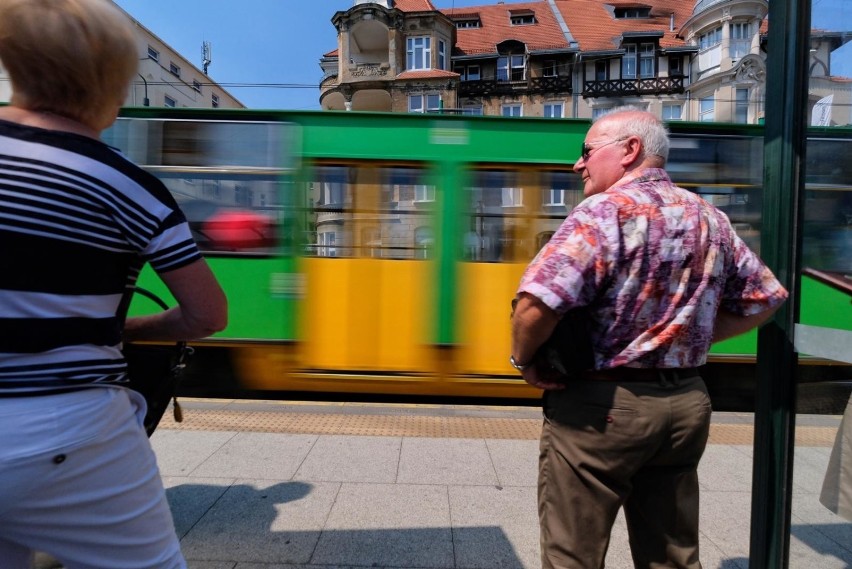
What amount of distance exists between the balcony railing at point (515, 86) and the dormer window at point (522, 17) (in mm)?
7893

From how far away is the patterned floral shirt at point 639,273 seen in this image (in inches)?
64.5

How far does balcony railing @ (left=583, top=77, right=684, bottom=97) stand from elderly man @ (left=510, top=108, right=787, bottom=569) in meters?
34.7

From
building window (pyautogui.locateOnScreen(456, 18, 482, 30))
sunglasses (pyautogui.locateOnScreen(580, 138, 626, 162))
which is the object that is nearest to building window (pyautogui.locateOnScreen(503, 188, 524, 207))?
sunglasses (pyautogui.locateOnScreen(580, 138, 626, 162))

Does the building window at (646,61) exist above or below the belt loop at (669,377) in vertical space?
above

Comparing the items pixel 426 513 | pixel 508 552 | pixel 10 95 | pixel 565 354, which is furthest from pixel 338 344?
pixel 10 95

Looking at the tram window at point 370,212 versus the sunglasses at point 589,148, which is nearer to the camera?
the sunglasses at point 589,148

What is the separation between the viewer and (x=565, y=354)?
1705 millimetres

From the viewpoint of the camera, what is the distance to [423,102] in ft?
107

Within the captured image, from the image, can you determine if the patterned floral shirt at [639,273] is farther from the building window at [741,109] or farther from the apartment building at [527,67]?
the apartment building at [527,67]

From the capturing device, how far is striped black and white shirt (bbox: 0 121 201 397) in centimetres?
108

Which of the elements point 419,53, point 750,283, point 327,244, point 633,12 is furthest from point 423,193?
point 633,12

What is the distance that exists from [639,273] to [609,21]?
42816 millimetres

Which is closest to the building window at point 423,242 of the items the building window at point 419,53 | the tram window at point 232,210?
the tram window at point 232,210

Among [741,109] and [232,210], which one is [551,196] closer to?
[232,210]
